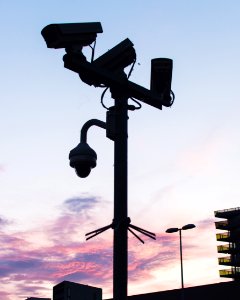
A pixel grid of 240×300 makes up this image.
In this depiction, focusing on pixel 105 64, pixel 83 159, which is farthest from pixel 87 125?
pixel 105 64

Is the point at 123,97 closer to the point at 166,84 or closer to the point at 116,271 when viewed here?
the point at 166,84

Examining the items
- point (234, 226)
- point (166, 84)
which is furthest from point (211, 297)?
point (166, 84)

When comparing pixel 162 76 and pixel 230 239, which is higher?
pixel 230 239

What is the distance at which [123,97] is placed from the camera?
16.6 feet

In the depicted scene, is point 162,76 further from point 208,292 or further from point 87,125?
point 208,292

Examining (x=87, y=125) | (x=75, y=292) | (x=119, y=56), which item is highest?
(x=119, y=56)

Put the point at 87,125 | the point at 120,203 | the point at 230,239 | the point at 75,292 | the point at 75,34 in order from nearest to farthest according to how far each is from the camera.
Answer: the point at 120,203 < the point at 75,34 < the point at 87,125 < the point at 75,292 < the point at 230,239

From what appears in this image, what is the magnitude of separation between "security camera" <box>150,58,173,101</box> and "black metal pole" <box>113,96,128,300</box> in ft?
1.68

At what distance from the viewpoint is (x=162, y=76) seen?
545 centimetres

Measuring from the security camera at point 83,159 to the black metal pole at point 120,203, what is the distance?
0.42m

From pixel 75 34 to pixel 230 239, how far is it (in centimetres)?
9403

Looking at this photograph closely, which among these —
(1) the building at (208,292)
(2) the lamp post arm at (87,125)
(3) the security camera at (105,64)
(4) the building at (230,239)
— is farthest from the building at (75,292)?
(4) the building at (230,239)

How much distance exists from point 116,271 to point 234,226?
93.7 m

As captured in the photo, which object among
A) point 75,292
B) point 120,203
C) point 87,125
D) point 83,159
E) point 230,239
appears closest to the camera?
point 120,203
